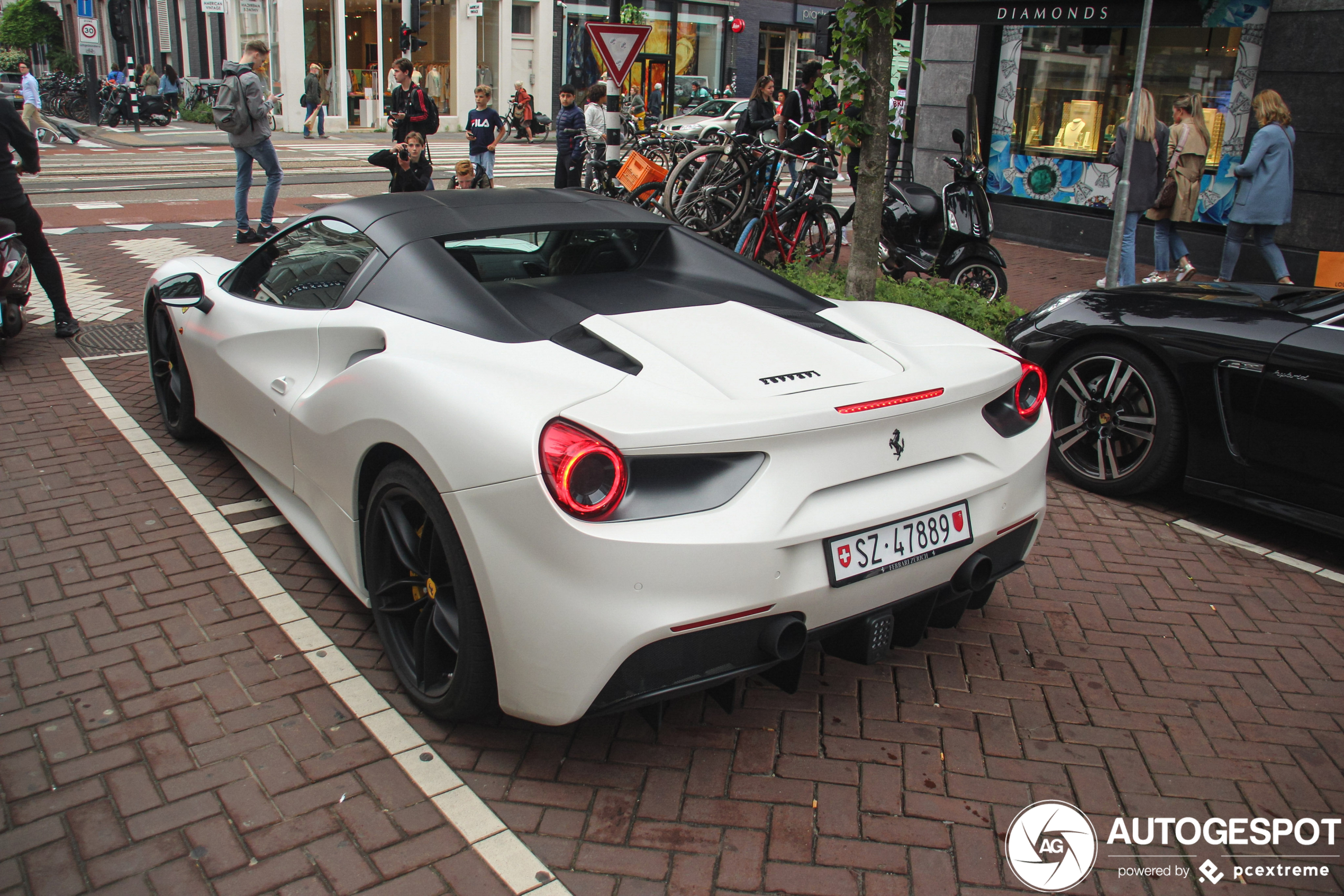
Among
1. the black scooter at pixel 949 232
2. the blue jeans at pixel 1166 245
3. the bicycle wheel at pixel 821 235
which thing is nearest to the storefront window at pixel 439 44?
the bicycle wheel at pixel 821 235

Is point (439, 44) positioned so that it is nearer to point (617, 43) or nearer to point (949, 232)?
point (617, 43)

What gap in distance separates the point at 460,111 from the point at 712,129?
73.7 ft

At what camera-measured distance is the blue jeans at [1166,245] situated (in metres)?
9.73

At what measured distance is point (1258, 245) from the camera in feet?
30.9

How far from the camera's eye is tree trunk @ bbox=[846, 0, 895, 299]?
6.38 metres

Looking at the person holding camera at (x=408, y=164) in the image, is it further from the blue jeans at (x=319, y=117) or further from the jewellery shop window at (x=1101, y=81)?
the blue jeans at (x=319, y=117)

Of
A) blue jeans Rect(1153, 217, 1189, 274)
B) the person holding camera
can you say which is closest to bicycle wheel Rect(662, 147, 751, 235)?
the person holding camera

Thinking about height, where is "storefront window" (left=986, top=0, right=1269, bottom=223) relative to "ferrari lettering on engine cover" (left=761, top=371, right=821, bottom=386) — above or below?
above

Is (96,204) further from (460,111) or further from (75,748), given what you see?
(460,111)

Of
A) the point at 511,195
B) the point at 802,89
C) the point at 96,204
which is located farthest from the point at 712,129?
the point at 511,195

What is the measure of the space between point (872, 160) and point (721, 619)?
488 cm

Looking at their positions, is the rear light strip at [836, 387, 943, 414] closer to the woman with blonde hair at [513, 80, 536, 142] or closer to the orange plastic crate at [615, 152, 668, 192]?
the orange plastic crate at [615, 152, 668, 192]

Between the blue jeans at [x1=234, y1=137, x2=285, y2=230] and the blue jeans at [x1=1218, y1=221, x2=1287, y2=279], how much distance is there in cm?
952

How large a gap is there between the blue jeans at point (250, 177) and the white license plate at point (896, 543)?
1028cm
